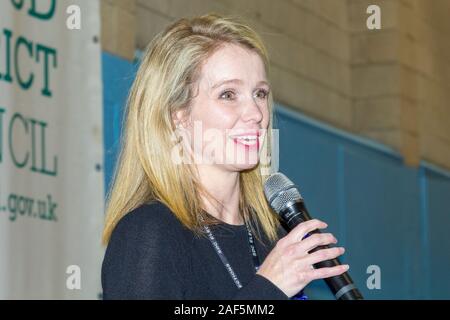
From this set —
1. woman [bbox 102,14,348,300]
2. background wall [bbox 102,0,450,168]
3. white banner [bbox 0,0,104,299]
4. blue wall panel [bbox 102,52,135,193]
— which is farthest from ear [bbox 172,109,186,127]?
background wall [bbox 102,0,450,168]

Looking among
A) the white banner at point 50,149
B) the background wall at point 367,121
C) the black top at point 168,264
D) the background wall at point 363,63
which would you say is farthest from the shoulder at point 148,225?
the background wall at point 363,63

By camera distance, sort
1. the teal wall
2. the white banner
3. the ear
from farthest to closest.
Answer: the teal wall → the white banner → the ear

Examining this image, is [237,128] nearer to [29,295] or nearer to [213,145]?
[213,145]

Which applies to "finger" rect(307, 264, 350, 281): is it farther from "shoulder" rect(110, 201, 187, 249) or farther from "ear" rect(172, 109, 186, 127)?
"ear" rect(172, 109, 186, 127)

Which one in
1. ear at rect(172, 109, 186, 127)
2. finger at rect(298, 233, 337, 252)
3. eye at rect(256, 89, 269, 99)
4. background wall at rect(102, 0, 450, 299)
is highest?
background wall at rect(102, 0, 450, 299)

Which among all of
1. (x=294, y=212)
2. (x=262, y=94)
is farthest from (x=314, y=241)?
(x=262, y=94)

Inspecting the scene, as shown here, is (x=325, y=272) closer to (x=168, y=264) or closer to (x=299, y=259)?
(x=299, y=259)

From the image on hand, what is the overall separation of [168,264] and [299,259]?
22 cm

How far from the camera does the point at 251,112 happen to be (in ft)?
6.04

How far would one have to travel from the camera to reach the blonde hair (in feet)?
6.03

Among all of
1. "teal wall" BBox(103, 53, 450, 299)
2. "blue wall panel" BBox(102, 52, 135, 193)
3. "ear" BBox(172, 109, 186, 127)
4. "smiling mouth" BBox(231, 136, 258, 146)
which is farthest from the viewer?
"teal wall" BBox(103, 53, 450, 299)

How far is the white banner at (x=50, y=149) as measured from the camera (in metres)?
3.21

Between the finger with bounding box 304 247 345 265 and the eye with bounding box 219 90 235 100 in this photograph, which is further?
the eye with bounding box 219 90 235 100
